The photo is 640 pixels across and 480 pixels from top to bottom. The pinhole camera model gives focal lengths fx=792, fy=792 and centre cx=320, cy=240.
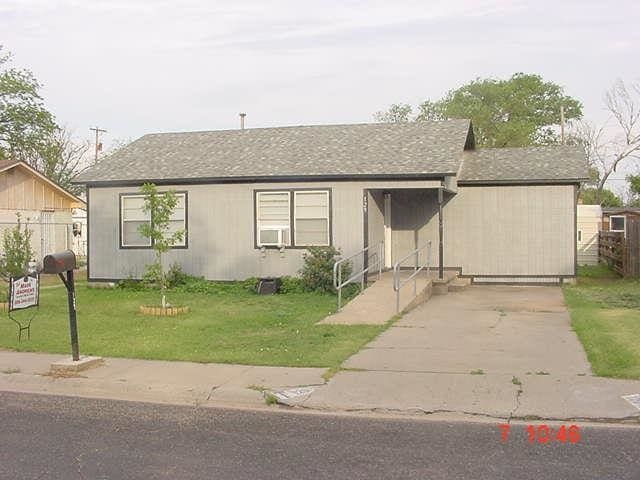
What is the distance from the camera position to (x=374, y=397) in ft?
28.2

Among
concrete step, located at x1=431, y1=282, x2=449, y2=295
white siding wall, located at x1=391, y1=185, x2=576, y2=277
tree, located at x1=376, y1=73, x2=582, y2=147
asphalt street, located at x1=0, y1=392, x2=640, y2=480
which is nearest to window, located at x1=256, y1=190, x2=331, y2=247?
concrete step, located at x1=431, y1=282, x2=449, y2=295

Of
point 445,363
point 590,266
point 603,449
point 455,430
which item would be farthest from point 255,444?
point 590,266

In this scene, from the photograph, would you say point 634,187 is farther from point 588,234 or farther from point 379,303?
point 379,303

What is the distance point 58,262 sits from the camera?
31.8 feet

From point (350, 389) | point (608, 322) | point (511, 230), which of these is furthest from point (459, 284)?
point (350, 389)

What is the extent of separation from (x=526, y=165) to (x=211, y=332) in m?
12.4

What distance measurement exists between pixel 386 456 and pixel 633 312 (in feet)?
32.3

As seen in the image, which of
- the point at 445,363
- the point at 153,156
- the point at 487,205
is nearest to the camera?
the point at 445,363

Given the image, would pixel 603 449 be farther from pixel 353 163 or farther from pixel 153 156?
pixel 153 156

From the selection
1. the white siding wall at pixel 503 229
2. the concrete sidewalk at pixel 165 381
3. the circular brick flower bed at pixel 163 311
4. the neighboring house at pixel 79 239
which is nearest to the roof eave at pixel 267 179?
the white siding wall at pixel 503 229

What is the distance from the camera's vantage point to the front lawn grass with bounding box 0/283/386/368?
11.0 m

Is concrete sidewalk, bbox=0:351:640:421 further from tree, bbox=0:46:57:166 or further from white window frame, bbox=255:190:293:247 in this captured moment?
tree, bbox=0:46:57:166

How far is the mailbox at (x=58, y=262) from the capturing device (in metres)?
9.59

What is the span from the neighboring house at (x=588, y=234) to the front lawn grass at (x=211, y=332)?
56.5ft
